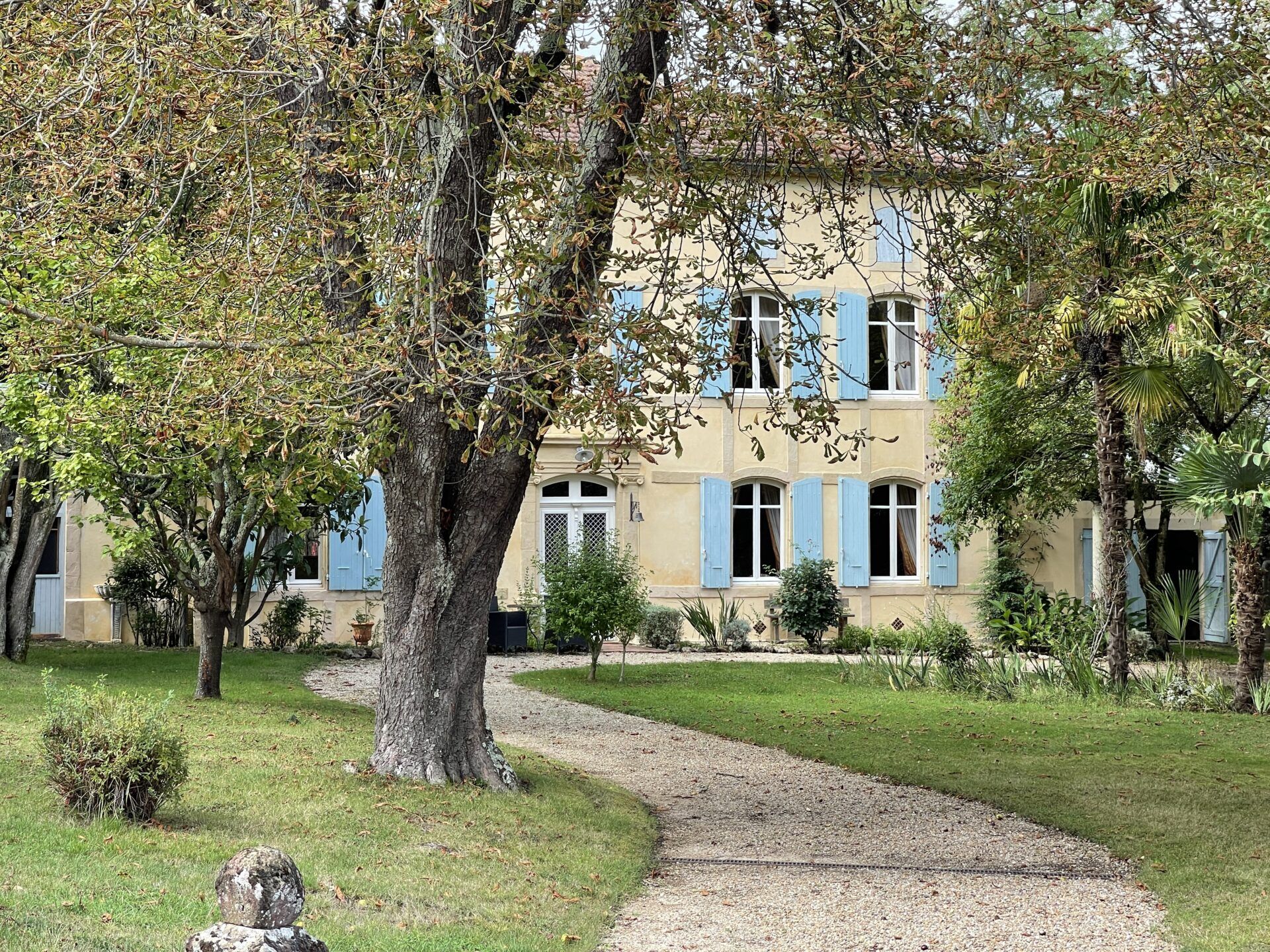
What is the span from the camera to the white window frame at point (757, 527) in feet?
70.7

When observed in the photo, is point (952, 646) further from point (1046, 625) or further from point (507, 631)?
point (507, 631)

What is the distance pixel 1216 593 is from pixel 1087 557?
6.99 feet

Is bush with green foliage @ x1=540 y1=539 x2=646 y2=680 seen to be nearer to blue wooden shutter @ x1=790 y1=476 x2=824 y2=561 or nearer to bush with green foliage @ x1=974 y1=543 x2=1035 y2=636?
blue wooden shutter @ x1=790 y1=476 x2=824 y2=561

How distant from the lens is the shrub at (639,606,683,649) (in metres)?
20.2

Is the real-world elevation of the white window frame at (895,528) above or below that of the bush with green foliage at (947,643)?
above

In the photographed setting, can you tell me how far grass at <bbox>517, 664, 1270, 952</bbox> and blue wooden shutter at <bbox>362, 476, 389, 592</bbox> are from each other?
4357 mm

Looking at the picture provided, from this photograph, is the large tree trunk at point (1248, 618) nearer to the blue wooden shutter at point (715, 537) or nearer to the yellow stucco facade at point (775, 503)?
the yellow stucco facade at point (775, 503)

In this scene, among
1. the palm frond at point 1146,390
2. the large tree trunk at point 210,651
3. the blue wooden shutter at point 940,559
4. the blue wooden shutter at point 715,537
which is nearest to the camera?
the large tree trunk at point 210,651

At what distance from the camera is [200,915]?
Answer: 16.8 feet

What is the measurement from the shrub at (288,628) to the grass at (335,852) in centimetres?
905

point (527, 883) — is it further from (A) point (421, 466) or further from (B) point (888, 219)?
(B) point (888, 219)

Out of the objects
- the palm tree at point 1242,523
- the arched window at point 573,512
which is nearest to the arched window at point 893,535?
the arched window at point 573,512

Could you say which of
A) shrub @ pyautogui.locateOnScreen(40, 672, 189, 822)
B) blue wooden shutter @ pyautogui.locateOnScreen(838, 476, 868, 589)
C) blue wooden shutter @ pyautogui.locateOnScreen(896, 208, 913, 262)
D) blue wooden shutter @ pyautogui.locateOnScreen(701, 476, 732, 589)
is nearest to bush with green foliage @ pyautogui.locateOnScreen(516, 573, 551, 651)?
blue wooden shutter @ pyautogui.locateOnScreen(701, 476, 732, 589)

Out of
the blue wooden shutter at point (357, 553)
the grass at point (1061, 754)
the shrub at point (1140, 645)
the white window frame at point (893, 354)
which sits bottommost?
the grass at point (1061, 754)
